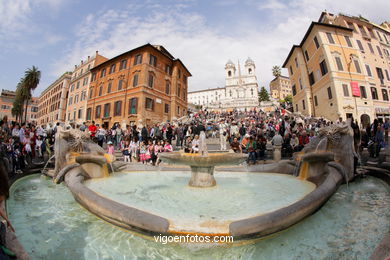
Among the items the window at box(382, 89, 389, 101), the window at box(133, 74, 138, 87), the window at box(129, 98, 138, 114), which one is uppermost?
the window at box(133, 74, 138, 87)

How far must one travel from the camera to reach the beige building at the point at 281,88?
320 ft

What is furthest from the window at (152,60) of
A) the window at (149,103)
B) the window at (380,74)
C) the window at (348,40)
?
the window at (380,74)

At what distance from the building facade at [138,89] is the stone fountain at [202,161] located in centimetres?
2018

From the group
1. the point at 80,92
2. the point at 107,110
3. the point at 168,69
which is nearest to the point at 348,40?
the point at 168,69

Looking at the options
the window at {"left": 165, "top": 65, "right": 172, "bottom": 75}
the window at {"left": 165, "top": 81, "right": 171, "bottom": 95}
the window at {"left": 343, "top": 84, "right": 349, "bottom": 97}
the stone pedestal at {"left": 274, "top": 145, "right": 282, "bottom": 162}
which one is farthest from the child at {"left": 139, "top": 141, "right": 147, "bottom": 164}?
the window at {"left": 343, "top": 84, "right": 349, "bottom": 97}

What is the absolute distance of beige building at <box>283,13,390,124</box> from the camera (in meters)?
23.4

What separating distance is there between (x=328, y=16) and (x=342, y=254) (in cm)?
4091

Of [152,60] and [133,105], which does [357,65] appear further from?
[133,105]

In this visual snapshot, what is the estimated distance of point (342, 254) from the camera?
216 centimetres

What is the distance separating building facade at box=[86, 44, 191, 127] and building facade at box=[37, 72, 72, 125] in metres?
16.4

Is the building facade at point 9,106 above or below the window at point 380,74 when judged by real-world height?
above

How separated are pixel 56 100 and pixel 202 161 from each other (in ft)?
182

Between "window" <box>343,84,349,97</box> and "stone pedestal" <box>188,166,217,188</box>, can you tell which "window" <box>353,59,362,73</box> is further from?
"stone pedestal" <box>188,166,217,188</box>

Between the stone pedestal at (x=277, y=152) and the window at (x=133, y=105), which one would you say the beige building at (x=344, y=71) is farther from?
the window at (x=133, y=105)
